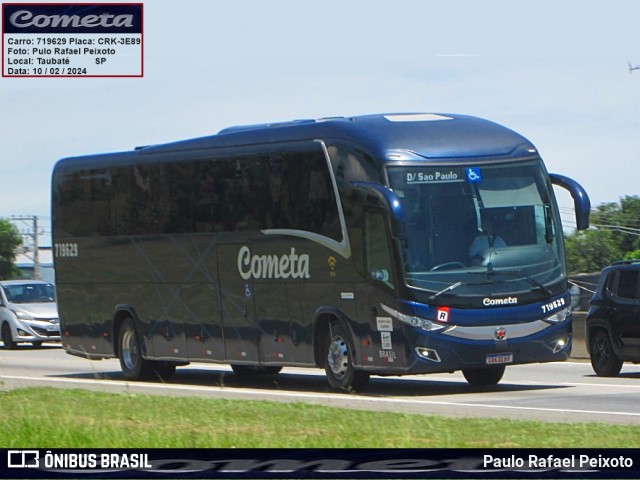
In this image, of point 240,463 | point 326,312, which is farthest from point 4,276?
point 240,463

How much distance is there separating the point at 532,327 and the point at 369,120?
350cm

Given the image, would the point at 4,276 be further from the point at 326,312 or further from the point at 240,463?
the point at 240,463

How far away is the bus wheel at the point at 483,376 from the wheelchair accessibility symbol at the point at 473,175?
3056 millimetres

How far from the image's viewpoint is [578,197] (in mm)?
19672

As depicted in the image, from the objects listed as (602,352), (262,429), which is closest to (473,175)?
(602,352)

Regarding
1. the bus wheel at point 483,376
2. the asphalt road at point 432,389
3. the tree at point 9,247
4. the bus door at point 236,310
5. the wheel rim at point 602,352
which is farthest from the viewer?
the tree at point 9,247

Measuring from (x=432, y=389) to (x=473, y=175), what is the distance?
3.32 m

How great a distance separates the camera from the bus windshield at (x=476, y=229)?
18.4 m

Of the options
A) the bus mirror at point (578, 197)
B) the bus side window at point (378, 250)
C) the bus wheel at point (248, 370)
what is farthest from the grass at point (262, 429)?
the bus wheel at point (248, 370)

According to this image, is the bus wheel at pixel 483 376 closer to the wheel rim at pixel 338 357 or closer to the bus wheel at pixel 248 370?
the wheel rim at pixel 338 357

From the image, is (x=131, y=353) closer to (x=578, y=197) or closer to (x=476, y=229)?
(x=476, y=229)

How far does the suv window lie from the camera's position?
22.2 metres

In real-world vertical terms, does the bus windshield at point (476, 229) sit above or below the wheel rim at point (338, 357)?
above

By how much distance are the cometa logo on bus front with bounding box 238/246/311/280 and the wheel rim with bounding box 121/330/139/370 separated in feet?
12.1
